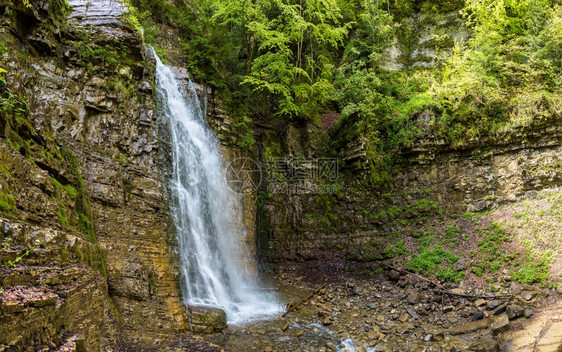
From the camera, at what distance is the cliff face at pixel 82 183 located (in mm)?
4477

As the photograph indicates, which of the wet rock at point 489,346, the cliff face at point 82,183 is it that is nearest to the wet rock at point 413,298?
the wet rock at point 489,346

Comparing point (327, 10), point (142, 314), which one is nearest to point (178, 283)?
point (142, 314)

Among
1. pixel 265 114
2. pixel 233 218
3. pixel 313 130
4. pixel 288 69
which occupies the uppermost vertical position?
pixel 288 69

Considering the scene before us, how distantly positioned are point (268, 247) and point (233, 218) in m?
2.23

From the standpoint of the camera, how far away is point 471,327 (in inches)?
326

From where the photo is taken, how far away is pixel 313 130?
1587 cm

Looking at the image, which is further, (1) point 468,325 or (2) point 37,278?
(1) point 468,325

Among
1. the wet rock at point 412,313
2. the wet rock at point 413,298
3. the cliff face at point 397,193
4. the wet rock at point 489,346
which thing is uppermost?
the cliff face at point 397,193

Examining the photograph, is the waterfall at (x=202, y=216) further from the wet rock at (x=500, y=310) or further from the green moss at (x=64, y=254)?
the wet rock at (x=500, y=310)

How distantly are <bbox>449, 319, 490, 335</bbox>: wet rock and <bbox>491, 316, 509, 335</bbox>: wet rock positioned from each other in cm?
20

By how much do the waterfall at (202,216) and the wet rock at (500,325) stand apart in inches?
229

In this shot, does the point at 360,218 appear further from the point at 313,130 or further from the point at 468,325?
the point at 468,325

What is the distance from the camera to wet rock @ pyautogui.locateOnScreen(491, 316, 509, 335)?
781 centimetres

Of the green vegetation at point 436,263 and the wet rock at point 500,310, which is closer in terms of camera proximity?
the wet rock at point 500,310
